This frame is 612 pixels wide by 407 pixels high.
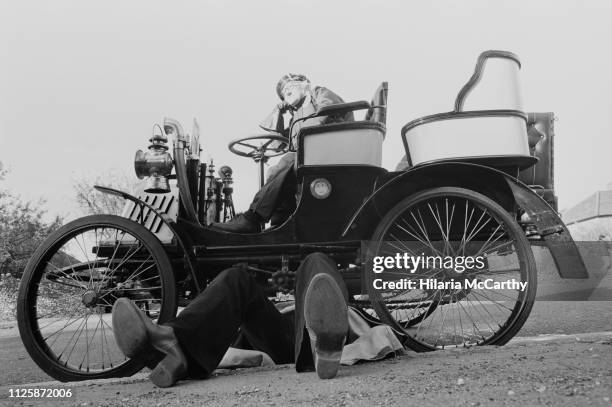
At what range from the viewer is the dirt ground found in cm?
181

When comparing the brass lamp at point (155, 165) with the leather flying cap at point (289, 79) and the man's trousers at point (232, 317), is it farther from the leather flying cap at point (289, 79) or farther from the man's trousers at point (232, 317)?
the man's trousers at point (232, 317)

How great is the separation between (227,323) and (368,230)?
110cm

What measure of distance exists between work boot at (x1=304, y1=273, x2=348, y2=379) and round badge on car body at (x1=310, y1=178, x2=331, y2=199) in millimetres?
1056

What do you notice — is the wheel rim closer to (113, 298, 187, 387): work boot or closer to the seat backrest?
(113, 298, 187, 387): work boot

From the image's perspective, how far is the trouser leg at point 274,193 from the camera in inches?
133

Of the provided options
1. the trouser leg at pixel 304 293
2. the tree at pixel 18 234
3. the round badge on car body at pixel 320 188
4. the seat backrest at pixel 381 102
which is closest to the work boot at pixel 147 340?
the trouser leg at pixel 304 293

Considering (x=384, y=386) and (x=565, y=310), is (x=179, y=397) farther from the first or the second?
(x=565, y=310)

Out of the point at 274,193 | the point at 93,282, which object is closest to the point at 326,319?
the point at 274,193

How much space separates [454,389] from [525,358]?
0.60 meters

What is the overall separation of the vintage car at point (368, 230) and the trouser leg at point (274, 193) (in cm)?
15

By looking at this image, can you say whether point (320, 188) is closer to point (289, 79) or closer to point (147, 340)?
point (289, 79)

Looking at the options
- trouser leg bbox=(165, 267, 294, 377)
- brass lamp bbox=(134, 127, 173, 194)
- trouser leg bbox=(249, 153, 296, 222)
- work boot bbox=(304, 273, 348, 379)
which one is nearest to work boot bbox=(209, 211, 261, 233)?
trouser leg bbox=(249, 153, 296, 222)

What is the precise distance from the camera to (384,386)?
6.68ft

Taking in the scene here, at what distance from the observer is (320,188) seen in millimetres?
3203
